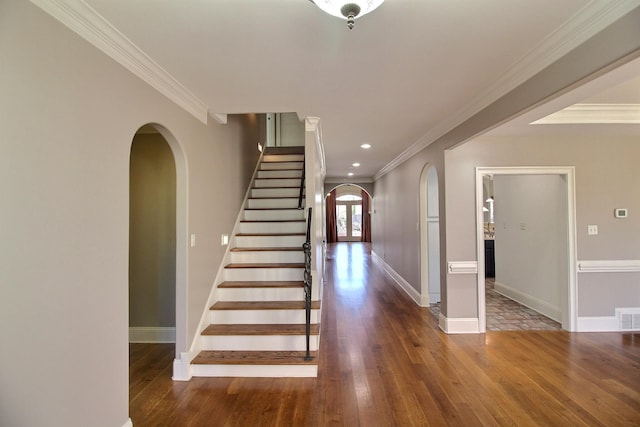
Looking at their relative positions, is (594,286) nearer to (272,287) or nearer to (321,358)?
(321,358)

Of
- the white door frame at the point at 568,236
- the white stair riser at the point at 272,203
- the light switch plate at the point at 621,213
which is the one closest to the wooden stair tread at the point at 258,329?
the white stair riser at the point at 272,203

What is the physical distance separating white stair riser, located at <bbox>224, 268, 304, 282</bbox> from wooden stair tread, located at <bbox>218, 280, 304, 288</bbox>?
5 cm

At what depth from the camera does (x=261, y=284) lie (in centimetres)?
334

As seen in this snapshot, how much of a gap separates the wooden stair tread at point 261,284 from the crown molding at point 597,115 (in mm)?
3051

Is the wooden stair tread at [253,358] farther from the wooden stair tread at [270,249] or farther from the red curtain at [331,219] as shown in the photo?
the red curtain at [331,219]

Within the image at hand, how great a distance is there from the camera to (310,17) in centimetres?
156

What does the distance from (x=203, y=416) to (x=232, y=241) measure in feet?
6.81

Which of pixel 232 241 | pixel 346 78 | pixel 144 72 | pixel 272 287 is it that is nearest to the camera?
pixel 144 72

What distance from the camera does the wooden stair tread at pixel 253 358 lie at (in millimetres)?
2600

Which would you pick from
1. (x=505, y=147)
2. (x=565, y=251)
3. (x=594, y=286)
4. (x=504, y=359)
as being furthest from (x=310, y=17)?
(x=594, y=286)

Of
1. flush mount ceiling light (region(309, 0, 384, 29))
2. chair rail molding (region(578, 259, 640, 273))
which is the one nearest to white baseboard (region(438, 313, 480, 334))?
chair rail molding (region(578, 259, 640, 273))

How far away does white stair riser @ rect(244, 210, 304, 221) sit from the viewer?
432 cm

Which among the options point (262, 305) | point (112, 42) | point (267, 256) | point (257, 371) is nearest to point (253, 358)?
point (257, 371)

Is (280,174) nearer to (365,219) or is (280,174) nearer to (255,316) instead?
(255,316)
